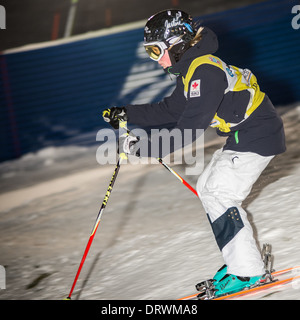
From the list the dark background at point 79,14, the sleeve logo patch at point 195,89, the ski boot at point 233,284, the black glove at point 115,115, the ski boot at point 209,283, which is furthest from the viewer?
the dark background at point 79,14

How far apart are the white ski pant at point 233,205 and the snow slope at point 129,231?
10.6 inches

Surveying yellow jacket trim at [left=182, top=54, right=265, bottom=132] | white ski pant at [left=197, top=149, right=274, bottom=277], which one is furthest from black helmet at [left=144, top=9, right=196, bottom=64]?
white ski pant at [left=197, top=149, right=274, bottom=277]

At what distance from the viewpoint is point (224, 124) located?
3428 mm

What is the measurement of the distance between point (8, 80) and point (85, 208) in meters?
3.50

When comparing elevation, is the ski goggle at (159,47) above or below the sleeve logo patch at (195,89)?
above

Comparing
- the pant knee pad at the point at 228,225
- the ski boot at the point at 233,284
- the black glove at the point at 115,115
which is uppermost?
the black glove at the point at 115,115

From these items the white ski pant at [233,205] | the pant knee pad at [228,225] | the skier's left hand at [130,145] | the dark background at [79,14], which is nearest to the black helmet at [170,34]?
the skier's left hand at [130,145]

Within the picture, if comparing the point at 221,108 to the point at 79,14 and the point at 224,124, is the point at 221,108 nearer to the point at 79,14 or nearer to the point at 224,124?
the point at 224,124

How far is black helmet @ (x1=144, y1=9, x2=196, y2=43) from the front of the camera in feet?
10.9

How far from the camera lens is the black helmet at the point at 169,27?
3.33m

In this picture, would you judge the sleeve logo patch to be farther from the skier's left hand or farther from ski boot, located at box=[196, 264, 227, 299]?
ski boot, located at box=[196, 264, 227, 299]

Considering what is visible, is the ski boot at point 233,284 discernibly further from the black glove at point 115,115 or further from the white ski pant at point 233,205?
the black glove at point 115,115

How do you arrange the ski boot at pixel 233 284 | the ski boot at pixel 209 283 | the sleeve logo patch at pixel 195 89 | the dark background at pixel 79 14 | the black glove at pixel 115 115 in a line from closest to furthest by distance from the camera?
1. the sleeve logo patch at pixel 195 89
2. the ski boot at pixel 233 284
3. the ski boot at pixel 209 283
4. the black glove at pixel 115 115
5. the dark background at pixel 79 14
